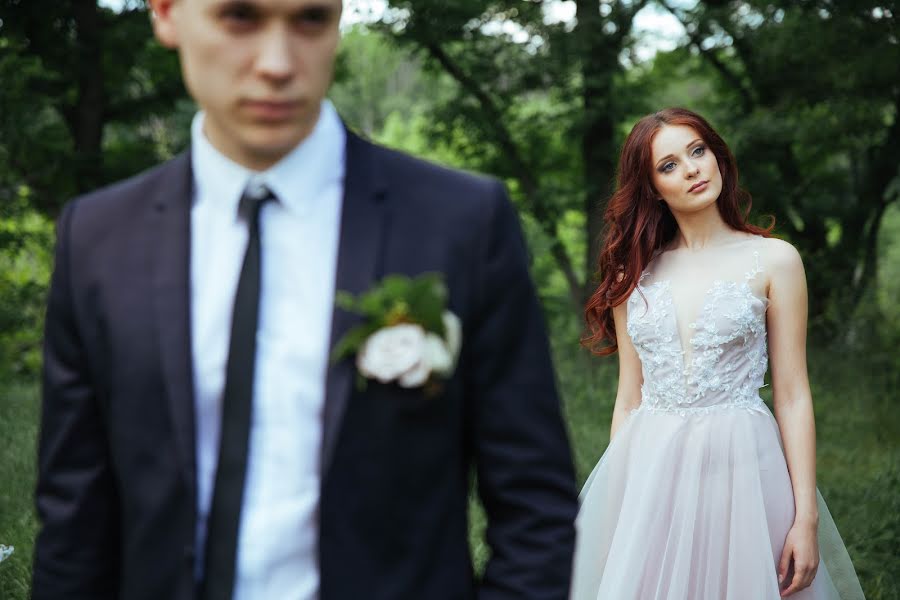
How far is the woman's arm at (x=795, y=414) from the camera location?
4180mm

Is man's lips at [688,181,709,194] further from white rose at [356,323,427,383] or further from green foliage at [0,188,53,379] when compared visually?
green foliage at [0,188,53,379]

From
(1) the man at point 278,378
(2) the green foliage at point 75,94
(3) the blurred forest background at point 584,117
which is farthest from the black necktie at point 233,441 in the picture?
(2) the green foliage at point 75,94

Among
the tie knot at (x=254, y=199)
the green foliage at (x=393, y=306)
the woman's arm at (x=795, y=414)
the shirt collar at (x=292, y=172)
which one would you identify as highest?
the shirt collar at (x=292, y=172)

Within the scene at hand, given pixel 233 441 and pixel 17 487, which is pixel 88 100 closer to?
pixel 17 487

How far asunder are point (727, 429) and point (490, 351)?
106 inches

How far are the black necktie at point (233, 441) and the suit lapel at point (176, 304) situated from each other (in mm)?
63

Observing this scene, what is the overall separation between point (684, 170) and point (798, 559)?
1.59 m

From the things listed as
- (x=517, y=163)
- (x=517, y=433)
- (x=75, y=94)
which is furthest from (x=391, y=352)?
(x=75, y=94)

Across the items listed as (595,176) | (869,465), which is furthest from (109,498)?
(595,176)

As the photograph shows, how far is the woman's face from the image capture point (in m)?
4.51

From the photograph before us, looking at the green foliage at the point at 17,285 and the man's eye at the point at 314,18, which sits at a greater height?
the man's eye at the point at 314,18

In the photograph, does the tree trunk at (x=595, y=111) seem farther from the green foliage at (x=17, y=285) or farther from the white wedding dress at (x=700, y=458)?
the white wedding dress at (x=700, y=458)

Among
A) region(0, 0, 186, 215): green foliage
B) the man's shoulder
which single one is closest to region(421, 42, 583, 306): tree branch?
region(0, 0, 186, 215): green foliage

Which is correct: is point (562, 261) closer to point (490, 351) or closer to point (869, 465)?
point (869, 465)
